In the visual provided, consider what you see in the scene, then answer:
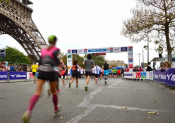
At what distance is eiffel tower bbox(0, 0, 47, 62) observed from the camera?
3251 cm

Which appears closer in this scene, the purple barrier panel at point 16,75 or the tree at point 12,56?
the purple barrier panel at point 16,75

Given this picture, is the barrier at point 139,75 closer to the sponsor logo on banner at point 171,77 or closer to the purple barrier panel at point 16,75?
the sponsor logo on banner at point 171,77

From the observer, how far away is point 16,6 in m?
34.3

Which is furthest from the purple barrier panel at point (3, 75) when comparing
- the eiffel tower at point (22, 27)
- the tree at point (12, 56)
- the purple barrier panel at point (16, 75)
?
the tree at point (12, 56)

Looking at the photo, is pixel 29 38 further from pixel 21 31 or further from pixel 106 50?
pixel 106 50

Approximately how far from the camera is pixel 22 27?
3312 cm

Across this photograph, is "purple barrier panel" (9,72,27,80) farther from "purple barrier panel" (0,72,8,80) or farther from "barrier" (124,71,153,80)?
"barrier" (124,71,153,80)

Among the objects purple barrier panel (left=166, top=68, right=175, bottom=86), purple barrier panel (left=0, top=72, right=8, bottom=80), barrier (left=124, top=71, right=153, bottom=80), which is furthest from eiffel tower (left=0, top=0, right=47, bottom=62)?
purple barrier panel (left=166, top=68, right=175, bottom=86)

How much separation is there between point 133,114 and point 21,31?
3531 cm

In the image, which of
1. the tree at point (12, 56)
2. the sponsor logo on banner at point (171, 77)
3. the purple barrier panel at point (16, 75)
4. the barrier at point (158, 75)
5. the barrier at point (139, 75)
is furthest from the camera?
the tree at point (12, 56)

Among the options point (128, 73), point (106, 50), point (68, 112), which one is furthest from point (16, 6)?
point (68, 112)

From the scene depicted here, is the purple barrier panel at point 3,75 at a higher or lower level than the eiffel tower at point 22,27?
lower

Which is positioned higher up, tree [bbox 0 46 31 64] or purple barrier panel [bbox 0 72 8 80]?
tree [bbox 0 46 31 64]

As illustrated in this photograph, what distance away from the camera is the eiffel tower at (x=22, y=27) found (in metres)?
32.5
